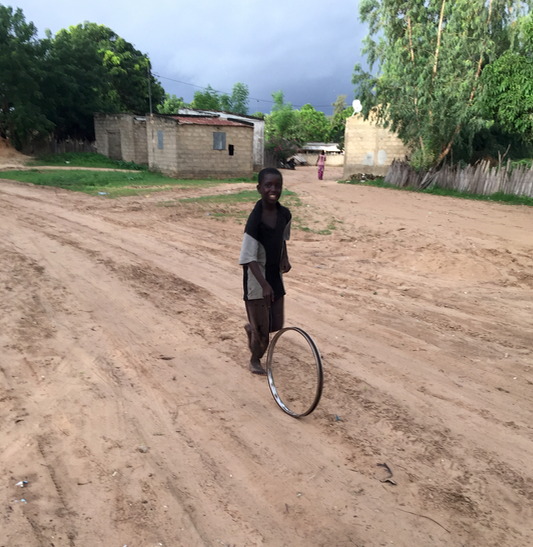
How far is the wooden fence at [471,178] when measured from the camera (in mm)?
15922

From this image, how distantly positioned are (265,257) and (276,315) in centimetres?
55

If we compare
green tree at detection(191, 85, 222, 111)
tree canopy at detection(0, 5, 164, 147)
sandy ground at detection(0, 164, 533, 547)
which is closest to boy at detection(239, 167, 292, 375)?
sandy ground at detection(0, 164, 533, 547)

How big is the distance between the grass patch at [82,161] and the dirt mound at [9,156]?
666 millimetres

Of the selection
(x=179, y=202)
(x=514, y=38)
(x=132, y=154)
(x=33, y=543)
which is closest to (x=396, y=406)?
(x=33, y=543)

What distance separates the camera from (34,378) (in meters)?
3.56

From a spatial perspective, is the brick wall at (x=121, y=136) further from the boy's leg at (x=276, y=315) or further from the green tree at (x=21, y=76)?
the boy's leg at (x=276, y=315)

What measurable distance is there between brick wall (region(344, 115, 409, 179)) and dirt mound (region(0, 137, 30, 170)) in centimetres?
1839

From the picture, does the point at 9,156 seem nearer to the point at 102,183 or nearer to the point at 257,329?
the point at 102,183

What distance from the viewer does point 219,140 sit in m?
21.7

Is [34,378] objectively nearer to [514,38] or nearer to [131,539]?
[131,539]

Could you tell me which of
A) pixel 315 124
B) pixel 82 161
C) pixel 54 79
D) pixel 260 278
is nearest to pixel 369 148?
pixel 82 161

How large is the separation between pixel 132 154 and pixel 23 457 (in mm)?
26746

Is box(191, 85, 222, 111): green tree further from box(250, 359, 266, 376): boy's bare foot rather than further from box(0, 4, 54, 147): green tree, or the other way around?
box(250, 359, 266, 376): boy's bare foot

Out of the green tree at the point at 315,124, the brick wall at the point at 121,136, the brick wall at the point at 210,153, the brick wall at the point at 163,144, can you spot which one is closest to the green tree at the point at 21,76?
the brick wall at the point at 121,136
